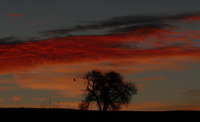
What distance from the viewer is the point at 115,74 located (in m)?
86.3

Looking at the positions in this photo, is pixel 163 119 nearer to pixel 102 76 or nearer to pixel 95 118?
pixel 95 118

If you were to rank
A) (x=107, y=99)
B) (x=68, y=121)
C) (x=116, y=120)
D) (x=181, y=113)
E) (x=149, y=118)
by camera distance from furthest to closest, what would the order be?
(x=107, y=99), (x=181, y=113), (x=149, y=118), (x=116, y=120), (x=68, y=121)

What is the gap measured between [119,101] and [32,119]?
190 feet

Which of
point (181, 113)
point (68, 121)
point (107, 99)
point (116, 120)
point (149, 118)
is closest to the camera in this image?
point (68, 121)

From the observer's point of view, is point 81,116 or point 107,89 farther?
point 107,89

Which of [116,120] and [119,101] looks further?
[119,101]

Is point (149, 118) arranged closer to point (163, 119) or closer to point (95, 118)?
point (163, 119)

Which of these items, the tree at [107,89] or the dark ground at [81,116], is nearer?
the dark ground at [81,116]

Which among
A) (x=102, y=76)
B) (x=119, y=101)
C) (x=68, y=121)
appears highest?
(x=102, y=76)

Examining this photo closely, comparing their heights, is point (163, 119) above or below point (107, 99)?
below

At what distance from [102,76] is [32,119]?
193 ft

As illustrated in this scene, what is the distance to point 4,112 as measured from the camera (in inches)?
1214

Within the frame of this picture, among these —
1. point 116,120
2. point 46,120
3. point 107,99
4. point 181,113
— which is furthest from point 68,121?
point 107,99

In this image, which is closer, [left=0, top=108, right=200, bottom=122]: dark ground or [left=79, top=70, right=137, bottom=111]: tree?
[left=0, top=108, right=200, bottom=122]: dark ground
